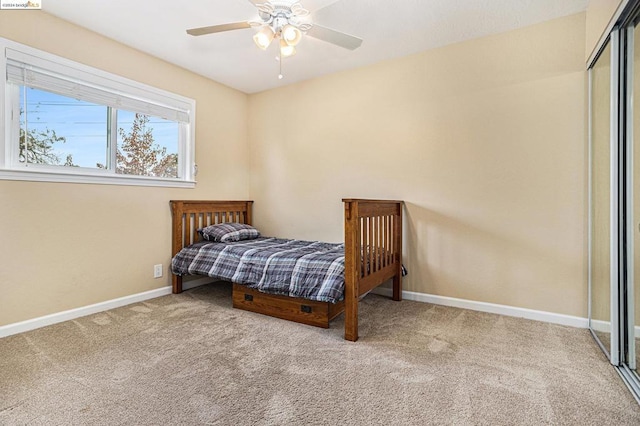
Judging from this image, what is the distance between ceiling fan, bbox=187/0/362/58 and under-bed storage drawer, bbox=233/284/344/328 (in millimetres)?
1777

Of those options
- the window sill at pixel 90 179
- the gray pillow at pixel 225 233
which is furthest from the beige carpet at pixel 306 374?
the window sill at pixel 90 179

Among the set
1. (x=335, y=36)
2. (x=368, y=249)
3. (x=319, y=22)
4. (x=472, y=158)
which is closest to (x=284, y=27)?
(x=335, y=36)

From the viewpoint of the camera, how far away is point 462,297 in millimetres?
2699

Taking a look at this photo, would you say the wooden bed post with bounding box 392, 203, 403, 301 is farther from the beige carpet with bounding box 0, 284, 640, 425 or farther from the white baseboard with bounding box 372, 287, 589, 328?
the beige carpet with bounding box 0, 284, 640, 425

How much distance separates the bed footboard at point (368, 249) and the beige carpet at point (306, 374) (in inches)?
10.6

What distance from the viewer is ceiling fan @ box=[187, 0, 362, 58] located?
6.03 ft

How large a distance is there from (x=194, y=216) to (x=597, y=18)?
3.58 metres

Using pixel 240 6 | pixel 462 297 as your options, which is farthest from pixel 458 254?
pixel 240 6

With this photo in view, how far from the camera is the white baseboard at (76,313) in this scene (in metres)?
2.12

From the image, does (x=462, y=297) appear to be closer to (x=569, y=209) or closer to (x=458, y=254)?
(x=458, y=254)

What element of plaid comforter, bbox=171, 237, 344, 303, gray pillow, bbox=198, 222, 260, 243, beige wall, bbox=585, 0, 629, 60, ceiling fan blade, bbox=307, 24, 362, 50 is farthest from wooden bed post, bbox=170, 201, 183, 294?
beige wall, bbox=585, 0, 629, 60

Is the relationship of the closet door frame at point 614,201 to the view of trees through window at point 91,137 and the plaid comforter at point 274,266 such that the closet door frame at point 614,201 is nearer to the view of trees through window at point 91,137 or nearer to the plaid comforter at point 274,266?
the plaid comforter at point 274,266

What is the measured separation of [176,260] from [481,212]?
9.20 feet

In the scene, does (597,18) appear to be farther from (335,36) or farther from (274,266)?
(274,266)
